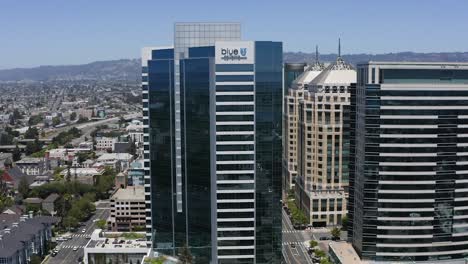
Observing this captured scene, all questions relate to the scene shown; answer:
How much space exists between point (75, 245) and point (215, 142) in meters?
43.2

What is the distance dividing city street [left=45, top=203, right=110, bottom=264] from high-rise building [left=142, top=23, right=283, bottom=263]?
24.6 meters

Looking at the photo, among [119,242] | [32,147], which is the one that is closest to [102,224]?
[119,242]

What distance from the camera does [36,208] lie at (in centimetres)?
11019

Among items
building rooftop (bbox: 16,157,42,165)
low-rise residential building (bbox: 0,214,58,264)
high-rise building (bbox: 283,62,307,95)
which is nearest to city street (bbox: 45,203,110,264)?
low-rise residential building (bbox: 0,214,58,264)

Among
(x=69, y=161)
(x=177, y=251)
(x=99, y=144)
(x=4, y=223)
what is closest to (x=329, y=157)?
(x=177, y=251)

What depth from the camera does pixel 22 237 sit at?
81.7 meters

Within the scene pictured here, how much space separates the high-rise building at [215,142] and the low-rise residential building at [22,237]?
22660 mm

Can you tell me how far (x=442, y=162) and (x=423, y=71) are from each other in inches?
454

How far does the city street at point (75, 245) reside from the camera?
8725 centimetres

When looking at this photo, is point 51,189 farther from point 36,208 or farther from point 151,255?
point 151,255

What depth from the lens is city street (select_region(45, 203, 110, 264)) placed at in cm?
8725

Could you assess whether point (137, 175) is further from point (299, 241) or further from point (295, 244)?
point (295, 244)

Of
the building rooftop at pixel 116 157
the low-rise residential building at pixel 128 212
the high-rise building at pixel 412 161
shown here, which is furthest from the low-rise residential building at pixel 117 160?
the high-rise building at pixel 412 161

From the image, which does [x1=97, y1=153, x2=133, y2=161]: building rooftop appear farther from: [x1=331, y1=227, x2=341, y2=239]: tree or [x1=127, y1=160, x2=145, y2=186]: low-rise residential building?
[x1=331, y1=227, x2=341, y2=239]: tree
